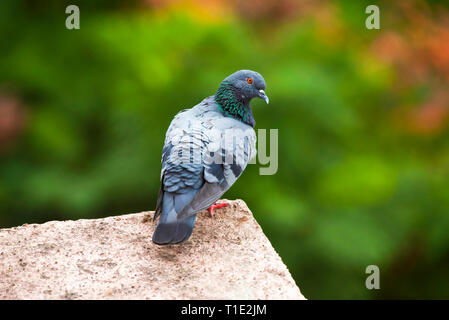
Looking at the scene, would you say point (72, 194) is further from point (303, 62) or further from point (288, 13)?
point (288, 13)

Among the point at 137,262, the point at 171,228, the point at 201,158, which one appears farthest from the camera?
the point at 201,158

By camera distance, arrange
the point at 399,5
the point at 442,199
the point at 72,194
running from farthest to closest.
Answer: the point at 399,5 → the point at 442,199 → the point at 72,194

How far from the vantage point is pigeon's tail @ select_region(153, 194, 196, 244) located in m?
4.27

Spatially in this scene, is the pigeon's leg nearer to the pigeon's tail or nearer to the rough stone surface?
the rough stone surface

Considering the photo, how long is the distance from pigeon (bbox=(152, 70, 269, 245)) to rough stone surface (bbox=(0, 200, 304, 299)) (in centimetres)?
28

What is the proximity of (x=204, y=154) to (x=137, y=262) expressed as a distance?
3.20ft

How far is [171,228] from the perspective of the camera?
14.2ft

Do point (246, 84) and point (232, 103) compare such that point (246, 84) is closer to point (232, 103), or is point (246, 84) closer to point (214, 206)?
point (232, 103)

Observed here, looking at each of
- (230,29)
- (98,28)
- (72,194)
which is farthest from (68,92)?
(230,29)

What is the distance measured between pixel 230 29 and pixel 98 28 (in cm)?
165

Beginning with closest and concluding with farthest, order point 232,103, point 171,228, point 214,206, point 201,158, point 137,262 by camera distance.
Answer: point 171,228 → point 137,262 → point 201,158 → point 214,206 → point 232,103

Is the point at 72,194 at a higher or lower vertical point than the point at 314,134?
lower

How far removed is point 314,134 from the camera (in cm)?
727

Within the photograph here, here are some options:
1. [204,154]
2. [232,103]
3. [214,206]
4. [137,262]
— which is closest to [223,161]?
[204,154]
